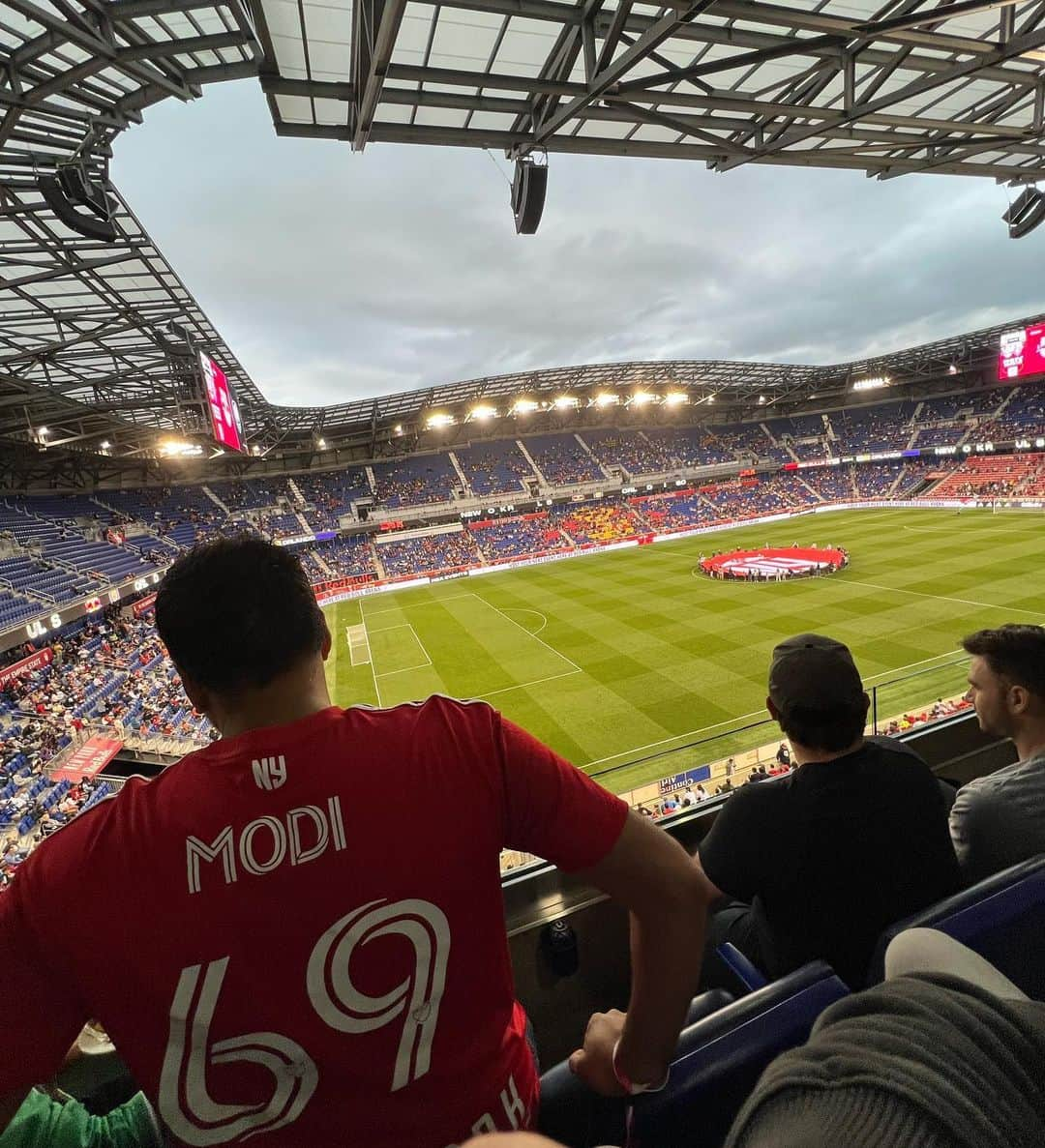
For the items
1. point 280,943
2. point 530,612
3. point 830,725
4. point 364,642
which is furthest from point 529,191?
point 364,642

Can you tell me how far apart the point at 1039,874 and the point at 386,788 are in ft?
5.78

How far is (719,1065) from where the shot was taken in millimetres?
1197

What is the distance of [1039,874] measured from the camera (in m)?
1.50

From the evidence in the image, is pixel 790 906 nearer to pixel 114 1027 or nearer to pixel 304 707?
pixel 304 707

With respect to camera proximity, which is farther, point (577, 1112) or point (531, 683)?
point (531, 683)

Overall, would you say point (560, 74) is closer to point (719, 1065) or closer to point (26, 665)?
point (719, 1065)

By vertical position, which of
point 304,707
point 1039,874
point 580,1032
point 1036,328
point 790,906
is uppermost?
point 1036,328

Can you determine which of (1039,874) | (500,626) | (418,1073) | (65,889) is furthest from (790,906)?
(500,626)

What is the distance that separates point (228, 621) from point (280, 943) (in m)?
0.68

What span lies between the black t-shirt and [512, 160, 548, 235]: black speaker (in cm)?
616

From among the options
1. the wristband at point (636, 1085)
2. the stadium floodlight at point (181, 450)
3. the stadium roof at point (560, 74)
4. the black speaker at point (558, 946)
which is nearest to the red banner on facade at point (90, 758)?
the stadium roof at point (560, 74)

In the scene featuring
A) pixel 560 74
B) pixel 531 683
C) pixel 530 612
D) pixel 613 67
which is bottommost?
pixel 531 683

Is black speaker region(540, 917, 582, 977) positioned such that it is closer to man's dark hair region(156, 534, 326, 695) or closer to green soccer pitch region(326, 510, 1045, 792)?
man's dark hair region(156, 534, 326, 695)

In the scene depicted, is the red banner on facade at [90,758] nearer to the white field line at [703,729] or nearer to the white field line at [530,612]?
the white field line at [703,729]
